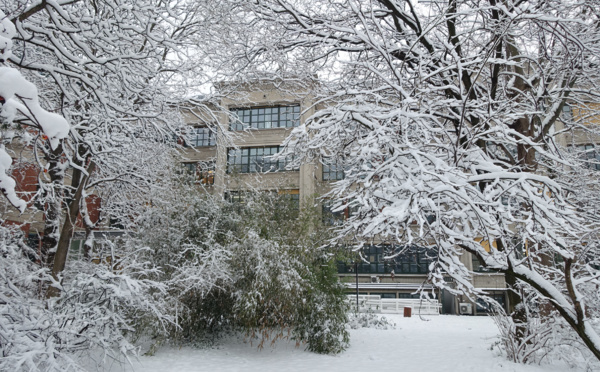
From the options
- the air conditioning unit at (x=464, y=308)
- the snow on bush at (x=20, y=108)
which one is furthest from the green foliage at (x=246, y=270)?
the air conditioning unit at (x=464, y=308)

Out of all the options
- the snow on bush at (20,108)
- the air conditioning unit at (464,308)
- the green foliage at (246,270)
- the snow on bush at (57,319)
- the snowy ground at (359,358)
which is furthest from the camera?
the air conditioning unit at (464,308)

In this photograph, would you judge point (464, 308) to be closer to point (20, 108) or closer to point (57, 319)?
point (57, 319)

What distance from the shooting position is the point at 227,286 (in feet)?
34.9

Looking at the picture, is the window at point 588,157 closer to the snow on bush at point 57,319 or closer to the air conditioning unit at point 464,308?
the snow on bush at point 57,319

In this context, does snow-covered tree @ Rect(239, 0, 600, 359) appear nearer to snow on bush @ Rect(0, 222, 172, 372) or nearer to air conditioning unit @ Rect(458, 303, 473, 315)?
snow on bush @ Rect(0, 222, 172, 372)

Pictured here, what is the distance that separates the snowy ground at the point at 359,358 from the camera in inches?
344

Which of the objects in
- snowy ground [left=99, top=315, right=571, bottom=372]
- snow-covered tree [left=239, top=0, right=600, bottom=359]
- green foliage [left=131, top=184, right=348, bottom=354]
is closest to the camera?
snow-covered tree [left=239, top=0, right=600, bottom=359]

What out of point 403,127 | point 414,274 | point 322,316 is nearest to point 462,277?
point 403,127

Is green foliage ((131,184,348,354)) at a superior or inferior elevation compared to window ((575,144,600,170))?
inferior

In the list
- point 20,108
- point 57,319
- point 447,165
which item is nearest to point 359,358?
point 57,319

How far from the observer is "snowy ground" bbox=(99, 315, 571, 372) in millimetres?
8727

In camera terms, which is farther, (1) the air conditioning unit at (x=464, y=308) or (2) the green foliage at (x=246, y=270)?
(1) the air conditioning unit at (x=464, y=308)

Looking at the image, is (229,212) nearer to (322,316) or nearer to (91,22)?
(322,316)

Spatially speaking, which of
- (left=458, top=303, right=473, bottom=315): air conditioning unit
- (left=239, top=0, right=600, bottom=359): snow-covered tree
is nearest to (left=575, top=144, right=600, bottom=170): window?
(left=239, top=0, right=600, bottom=359): snow-covered tree
